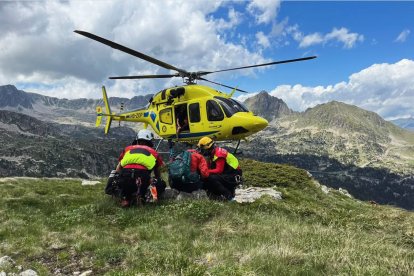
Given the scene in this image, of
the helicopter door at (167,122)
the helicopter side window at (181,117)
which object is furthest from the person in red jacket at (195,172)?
the helicopter door at (167,122)

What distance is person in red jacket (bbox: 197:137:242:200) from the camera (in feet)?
54.9

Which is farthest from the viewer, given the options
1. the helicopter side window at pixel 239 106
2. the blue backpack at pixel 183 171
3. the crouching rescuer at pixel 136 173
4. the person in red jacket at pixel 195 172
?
the helicopter side window at pixel 239 106

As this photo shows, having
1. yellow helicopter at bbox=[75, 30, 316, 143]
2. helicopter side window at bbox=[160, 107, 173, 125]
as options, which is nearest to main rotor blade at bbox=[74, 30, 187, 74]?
yellow helicopter at bbox=[75, 30, 316, 143]

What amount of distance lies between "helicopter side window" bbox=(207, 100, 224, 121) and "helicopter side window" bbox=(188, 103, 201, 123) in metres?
0.82

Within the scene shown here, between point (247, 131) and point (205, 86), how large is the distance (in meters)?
4.65

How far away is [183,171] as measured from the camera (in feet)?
53.3

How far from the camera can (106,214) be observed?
14039 mm

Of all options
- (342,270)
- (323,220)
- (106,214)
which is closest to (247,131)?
(323,220)

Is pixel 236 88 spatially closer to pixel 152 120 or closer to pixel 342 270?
pixel 152 120

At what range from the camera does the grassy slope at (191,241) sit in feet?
23.9

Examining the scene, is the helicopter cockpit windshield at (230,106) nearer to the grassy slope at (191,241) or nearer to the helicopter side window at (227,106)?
the helicopter side window at (227,106)

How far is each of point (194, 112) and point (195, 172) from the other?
794 cm

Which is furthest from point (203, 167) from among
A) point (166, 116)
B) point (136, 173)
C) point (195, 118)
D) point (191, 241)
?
point (166, 116)

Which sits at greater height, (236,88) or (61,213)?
(236,88)
